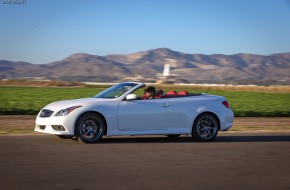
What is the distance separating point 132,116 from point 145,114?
0.33 metres

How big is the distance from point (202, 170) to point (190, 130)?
4.62 metres

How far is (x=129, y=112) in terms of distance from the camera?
12.8m

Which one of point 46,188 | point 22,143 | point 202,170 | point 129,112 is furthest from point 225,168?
point 22,143

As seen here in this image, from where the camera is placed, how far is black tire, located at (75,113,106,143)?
12344mm

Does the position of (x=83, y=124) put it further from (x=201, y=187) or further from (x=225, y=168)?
(x=201, y=187)

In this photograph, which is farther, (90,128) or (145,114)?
(145,114)

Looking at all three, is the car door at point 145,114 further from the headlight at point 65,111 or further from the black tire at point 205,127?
the headlight at point 65,111

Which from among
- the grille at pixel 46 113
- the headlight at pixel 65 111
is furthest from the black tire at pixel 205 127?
the grille at pixel 46 113

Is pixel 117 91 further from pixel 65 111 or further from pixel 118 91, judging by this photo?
pixel 65 111

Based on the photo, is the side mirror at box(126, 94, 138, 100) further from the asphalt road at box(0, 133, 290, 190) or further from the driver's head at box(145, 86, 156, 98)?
the asphalt road at box(0, 133, 290, 190)

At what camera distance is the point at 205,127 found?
13594 mm

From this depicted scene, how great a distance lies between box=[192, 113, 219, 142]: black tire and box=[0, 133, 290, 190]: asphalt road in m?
0.22

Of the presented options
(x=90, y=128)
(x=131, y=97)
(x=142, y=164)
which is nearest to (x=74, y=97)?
(x=131, y=97)

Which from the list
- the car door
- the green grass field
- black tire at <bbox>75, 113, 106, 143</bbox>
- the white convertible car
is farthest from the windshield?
the green grass field
